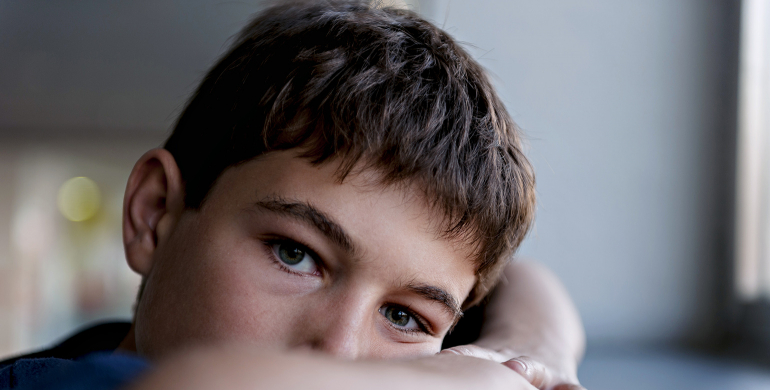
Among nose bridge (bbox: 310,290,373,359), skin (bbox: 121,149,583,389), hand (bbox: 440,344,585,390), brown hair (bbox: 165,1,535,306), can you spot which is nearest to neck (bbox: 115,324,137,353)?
skin (bbox: 121,149,583,389)

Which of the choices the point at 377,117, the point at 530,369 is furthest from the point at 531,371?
the point at 377,117

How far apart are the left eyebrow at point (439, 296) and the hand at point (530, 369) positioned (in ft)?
0.15

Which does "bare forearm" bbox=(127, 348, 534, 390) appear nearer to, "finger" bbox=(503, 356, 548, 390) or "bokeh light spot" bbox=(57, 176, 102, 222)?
"finger" bbox=(503, 356, 548, 390)

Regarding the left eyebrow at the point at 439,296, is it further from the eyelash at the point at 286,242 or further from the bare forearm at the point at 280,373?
the bare forearm at the point at 280,373

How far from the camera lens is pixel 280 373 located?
0.80 feet

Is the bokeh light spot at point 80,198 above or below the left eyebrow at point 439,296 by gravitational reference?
below

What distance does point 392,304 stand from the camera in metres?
0.62

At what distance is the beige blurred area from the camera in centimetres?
189

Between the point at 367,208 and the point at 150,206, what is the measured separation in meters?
0.34

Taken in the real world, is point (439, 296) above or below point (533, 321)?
above

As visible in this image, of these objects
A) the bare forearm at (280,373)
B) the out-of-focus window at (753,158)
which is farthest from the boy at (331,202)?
the out-of-focus window at (753,158)

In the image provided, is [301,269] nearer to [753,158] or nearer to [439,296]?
[439,296]

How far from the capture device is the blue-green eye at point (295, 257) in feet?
1.91

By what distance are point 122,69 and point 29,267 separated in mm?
810
